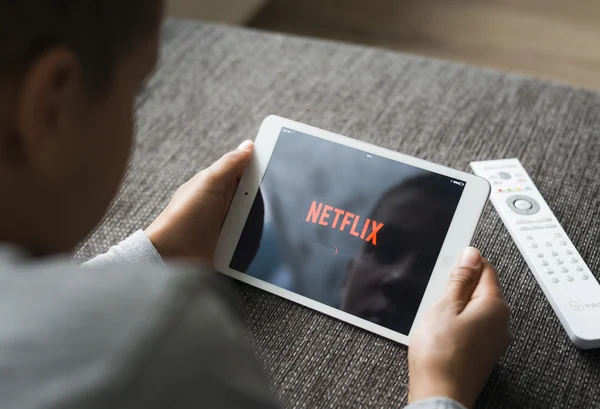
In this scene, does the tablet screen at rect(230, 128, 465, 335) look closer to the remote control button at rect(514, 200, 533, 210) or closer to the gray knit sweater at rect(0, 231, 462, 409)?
the remote control button at rect(514, 200, 533, 210)

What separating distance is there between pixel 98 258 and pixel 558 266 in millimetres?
472

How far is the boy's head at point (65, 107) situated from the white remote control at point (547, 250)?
44 centimetres

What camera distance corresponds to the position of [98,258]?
664 millimetres

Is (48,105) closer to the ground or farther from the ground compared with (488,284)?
farther from the ground

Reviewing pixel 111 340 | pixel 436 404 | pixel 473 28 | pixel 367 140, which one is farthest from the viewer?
pixel 473 28

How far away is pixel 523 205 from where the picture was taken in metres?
0.74

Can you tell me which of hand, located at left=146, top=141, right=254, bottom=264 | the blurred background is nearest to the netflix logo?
hand, located at left=146, top=141, right=254, bottom=264

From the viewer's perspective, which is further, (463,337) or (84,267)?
(463,337)

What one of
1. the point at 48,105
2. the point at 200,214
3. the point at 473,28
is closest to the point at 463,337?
the point at 200,214

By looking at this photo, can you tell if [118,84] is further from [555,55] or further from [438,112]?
[555,55]

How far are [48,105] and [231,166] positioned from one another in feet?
1.15

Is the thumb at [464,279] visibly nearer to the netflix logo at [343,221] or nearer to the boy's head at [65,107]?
the netflix logo at [343,221]

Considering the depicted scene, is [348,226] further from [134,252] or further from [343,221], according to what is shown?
[134,252]

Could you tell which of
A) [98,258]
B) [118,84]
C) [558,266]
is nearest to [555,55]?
[558,266]
